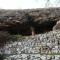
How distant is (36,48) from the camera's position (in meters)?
4.95

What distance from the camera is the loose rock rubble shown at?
4793 mm

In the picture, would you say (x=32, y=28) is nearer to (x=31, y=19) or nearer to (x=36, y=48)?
(x=31, y=19)

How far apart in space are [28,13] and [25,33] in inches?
20.7

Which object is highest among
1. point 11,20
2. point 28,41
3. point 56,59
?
point 11,20

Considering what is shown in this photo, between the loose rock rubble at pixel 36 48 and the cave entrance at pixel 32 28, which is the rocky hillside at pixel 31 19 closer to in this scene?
the cave entrance at pixel 32 28

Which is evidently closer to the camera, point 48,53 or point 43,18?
point 48,53

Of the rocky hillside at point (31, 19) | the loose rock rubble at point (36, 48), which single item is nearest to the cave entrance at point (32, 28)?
the rocky hillside at point (31, 19)

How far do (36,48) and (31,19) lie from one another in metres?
0.84

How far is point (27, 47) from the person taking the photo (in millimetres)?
5023

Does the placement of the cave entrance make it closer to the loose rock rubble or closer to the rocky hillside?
the rocky hillside

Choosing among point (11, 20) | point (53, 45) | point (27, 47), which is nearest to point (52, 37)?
A: point (53, 45)

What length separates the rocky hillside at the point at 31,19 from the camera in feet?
18.1

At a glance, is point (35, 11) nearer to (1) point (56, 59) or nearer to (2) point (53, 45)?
(2) point (53, 45)

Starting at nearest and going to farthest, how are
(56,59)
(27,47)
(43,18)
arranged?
1. (56,59)
2. (27,47)
3. (43,18)
